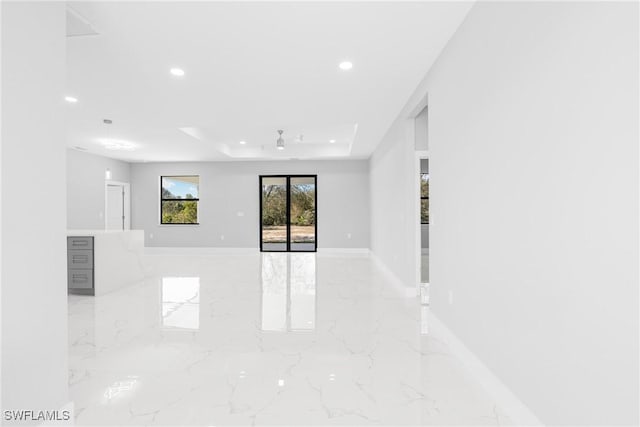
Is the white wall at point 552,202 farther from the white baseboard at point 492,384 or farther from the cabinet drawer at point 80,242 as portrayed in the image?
the cabinet drawer at point 80,242

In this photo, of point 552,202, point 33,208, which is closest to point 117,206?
point 33,208

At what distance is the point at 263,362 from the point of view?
2631 mm

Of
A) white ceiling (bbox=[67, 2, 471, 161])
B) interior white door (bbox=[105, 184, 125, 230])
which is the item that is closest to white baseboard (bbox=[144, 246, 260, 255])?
interior white door (bbox=[105, 184, 125, 230])

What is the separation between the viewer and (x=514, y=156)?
74.1 inches

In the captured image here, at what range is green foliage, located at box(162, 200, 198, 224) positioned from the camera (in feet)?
31.9

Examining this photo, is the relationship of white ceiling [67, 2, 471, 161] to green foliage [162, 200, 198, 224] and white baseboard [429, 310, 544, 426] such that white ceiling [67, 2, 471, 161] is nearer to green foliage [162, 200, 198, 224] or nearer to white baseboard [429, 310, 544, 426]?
white baseboard [429, 310, 544, 426]

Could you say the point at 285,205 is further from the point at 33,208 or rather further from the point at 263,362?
the point at 33,208

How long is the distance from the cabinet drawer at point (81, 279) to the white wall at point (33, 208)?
3314 mm

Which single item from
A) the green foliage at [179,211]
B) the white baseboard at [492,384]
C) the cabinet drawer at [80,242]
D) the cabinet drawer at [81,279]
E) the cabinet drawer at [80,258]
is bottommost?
the white baseboard at [492,384]

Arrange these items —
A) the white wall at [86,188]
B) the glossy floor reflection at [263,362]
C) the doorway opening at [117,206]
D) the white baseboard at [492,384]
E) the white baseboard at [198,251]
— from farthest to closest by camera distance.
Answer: the white baseboard at [198,251] < the doorway opening at [117,206] < the white wall at [86,188] < the glossy floor reflection at [263,362] < the white baseboard at [492,384]

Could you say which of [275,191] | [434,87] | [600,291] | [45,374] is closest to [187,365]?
[45,374]

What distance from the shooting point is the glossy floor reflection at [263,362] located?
1997mm

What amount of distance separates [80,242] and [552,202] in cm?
533

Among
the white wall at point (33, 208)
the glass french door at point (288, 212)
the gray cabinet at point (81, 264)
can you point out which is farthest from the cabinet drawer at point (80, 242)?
the glass french door at point (288, 212)
